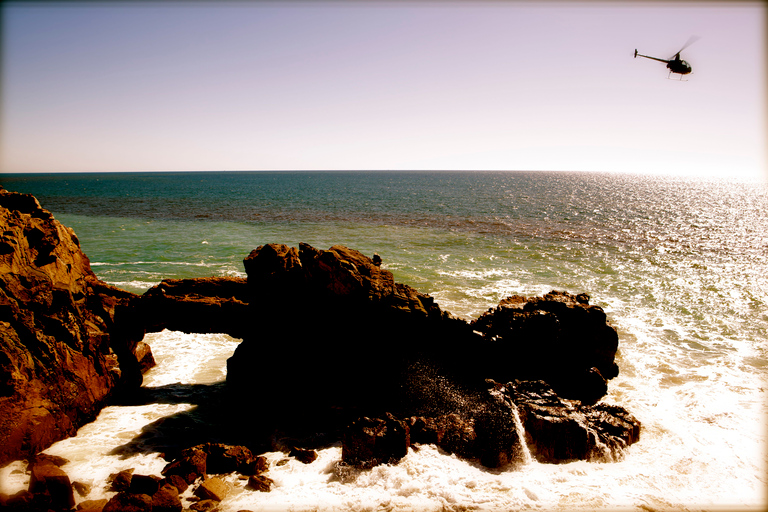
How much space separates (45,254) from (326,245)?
23.9 metres

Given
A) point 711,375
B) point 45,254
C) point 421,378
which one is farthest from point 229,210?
point 711,375

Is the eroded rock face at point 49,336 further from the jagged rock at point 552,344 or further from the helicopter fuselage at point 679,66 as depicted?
the helicopter fuselage at point 679,66

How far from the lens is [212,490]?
822 centimetres

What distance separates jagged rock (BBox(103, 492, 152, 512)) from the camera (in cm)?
739

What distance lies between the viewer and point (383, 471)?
899 cm

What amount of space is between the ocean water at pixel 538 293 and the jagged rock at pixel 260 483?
0.17 metres

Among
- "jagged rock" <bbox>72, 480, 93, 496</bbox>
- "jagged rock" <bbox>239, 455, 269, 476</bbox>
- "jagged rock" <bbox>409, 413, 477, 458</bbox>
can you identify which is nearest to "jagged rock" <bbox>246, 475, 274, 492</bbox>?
"jagged rock" <bbox>239, 455, 269, 476</bbox>

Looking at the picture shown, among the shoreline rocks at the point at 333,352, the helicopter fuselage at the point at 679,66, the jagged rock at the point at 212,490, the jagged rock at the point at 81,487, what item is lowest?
the jagged rock at the point at 81,487

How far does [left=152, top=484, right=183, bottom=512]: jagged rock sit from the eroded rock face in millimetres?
4092

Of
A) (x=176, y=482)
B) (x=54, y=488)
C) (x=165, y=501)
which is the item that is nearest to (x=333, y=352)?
(x=176, y=482)

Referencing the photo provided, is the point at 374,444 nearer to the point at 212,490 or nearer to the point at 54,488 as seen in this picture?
the point at 212,490

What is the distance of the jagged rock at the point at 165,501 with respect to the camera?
7605 mm

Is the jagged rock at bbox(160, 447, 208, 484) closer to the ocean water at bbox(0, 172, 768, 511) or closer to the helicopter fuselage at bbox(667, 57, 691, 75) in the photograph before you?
the ocean water at bbox(0, 172, 768, 511)

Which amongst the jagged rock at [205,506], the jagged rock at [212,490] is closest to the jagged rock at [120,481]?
the jagged rock at [212,490]
